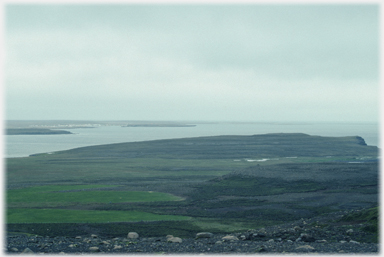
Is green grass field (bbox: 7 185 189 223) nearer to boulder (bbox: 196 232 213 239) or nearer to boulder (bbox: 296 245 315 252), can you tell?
boulder (bbox: 196 232 213 239)

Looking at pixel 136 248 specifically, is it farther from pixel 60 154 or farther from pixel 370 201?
pixel 60 154

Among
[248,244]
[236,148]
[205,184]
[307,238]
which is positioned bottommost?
[205,184]

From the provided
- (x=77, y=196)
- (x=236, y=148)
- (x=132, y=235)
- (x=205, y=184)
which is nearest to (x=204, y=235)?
(x=132, y=235)

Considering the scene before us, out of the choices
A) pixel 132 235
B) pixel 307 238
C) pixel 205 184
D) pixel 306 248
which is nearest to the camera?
pixel 306 248

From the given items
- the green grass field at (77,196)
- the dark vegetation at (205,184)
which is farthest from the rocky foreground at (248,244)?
the green grass field at (77,196)

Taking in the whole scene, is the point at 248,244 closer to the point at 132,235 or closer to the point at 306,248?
the point at 306,248

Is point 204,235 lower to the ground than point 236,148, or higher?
lower

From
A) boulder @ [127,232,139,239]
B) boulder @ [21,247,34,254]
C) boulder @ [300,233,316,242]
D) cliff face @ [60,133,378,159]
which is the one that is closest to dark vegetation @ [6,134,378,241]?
cliff face @ [60,133,378,159]

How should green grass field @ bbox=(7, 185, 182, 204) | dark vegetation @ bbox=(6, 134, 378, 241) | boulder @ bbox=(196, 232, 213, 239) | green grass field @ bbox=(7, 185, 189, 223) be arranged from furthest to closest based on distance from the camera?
green grass field @ bbox=(7, 185, 182, 204) → green grass field @ bbox=(7, 185, 189, 223) → dark vegetation @ bbox=(6, 134, 378, 241) → boulder @ bbox=(196, 232, 213, 239)

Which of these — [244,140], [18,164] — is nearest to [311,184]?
[18,164]
